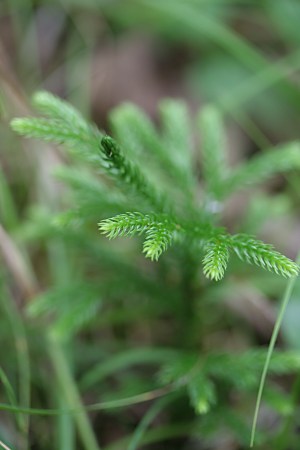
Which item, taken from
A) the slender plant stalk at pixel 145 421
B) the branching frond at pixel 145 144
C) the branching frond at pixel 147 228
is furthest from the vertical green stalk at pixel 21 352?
the branching frond at pixel 147 228

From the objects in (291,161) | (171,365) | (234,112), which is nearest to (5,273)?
(171,365)

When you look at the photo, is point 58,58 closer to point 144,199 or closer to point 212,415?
point 144,199

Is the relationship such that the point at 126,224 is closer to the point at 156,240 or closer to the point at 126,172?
the point at 156,240

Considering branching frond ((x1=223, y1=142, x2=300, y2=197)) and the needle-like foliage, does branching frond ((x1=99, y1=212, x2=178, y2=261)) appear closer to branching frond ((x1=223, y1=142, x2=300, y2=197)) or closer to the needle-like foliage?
the needle-like foliage

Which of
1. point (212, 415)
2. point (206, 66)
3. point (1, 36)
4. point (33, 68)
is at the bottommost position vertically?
point (212, 415)

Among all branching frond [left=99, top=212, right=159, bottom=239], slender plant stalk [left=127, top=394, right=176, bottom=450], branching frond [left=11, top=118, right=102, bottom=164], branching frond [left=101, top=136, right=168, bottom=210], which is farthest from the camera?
slender plant stalk [left=127, top=394, right=176, bottom=450]

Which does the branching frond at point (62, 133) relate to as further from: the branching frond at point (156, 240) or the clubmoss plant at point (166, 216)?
the branching frond at point (156, 240)

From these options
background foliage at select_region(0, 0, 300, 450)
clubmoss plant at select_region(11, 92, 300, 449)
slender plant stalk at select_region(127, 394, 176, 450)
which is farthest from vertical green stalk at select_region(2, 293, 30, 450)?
slender plant stalk at select_region(127, 394, 176, 450)
